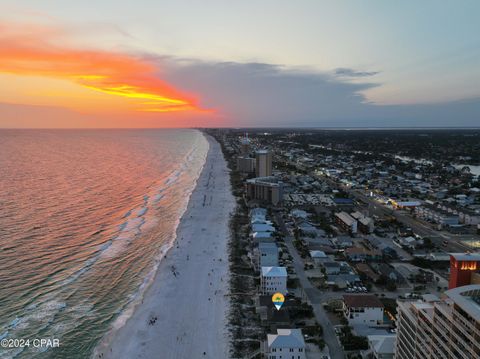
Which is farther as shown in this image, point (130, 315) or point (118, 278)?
point (118, 278)

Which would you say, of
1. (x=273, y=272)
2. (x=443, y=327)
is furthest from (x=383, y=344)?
(x=273, y=272)

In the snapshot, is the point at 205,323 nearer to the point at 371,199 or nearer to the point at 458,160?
the point at 371,199

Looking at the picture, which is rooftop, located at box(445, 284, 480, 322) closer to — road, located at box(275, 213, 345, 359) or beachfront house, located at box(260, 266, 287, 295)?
road, located at box(275, 213, 345, 359)

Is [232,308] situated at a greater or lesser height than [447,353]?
lesser

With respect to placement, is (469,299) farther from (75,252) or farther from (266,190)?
(266,190)

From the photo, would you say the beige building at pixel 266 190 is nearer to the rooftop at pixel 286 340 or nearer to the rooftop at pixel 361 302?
the rooftop at pixel 361 302

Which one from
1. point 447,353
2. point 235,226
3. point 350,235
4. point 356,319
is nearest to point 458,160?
point 350,235
